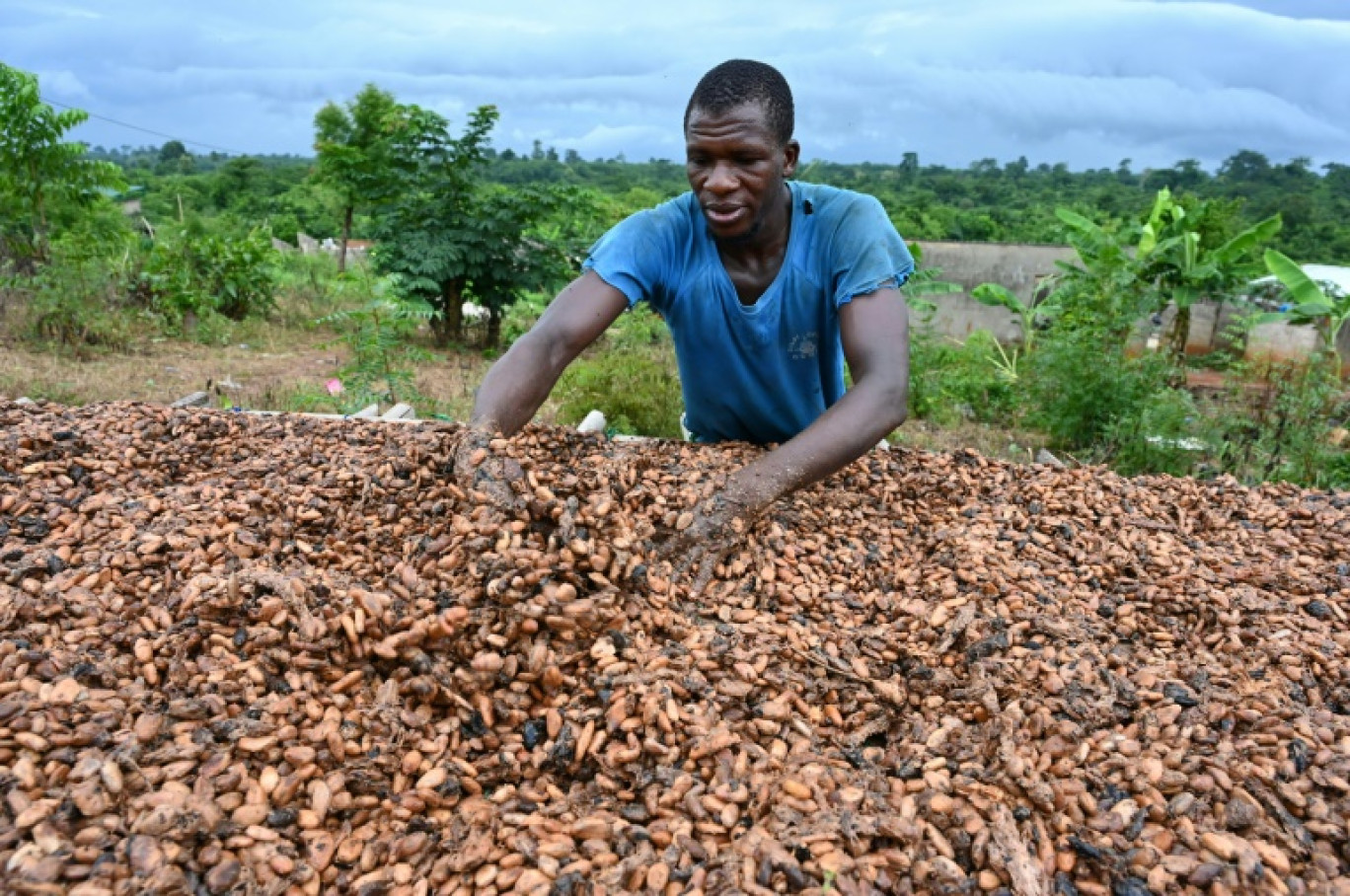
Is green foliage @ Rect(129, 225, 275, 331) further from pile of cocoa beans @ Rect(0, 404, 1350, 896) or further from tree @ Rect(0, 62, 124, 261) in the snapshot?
pile of cocoa beans @ Rect(0, 404, 1350, 896)

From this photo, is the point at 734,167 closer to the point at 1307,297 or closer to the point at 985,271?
the point at 1307,297

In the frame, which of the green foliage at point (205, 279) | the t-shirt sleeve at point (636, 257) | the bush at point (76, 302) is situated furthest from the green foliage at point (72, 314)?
the t-shirt sleeve at point (636, 257)

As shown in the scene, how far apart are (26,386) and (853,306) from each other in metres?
6.43

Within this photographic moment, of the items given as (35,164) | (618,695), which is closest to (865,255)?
(618,695)

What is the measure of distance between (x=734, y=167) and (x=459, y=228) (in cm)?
783

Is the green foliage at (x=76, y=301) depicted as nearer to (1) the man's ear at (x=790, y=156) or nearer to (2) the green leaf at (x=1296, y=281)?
(1) the man's ear at (x=790, y=156)

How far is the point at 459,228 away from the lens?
31.6 ft

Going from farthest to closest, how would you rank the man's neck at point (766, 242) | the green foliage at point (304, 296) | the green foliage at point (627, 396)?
the green foliage at point (304, 296) < the green foliage at point (627, 396) < the man's neck at point (766, 242)

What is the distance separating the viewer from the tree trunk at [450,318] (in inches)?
396

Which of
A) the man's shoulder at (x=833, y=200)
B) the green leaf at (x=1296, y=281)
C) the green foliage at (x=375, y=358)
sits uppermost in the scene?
the man's shoulder at (x=833, y=200)

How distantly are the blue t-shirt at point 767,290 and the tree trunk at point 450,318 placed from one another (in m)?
7.64

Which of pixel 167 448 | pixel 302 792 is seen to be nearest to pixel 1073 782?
pixel 302 792

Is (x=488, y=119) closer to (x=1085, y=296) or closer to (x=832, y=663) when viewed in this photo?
(x=1085, y=296)

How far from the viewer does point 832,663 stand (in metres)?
1.59
